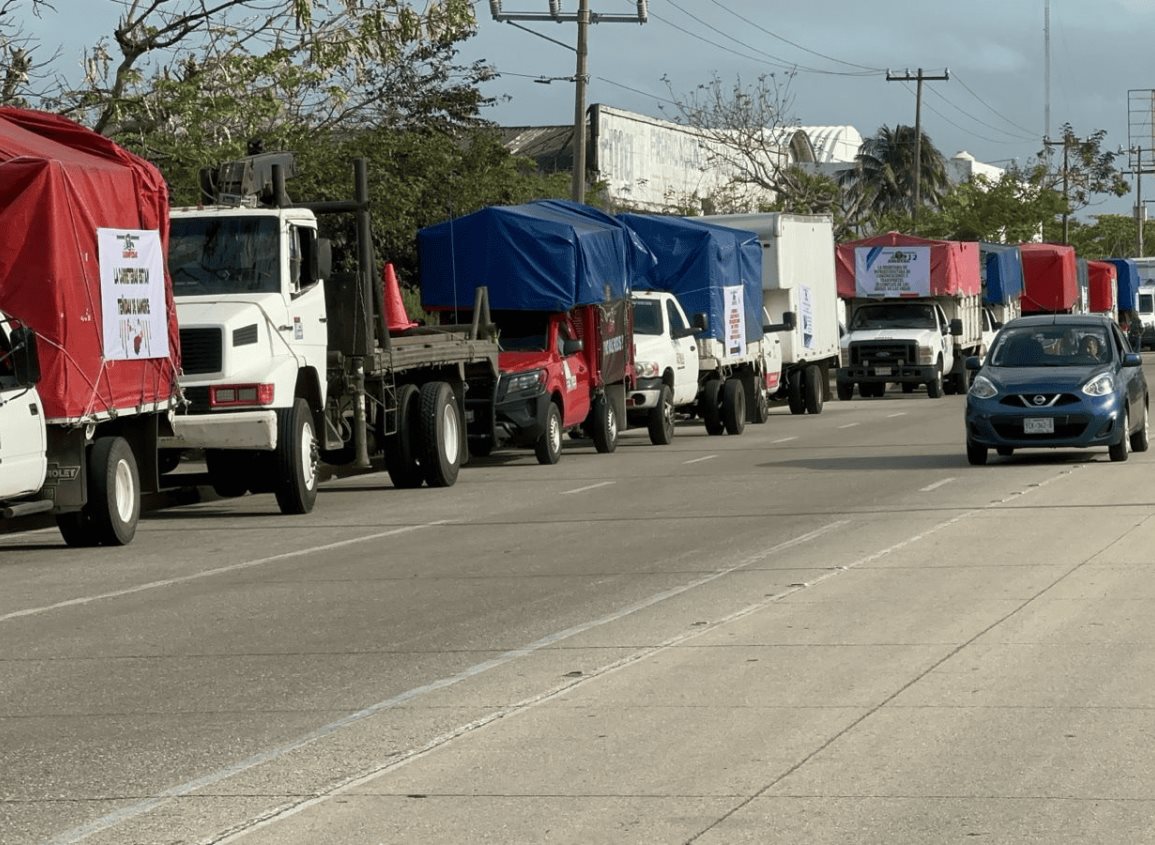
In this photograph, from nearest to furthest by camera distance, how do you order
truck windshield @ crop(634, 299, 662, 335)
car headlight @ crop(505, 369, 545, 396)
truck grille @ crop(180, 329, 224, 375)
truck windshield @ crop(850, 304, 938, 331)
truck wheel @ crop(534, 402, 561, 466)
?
truck grille @ crop(180, 329, 224, 375), car headlight @ crop(505, 369, 545, 396), truck wheel @ crop(534, 402, 561, 466), truck windshield @ crop(634, 299, 662, 335), truck windshield @ crop(850, 304, 938, 331)

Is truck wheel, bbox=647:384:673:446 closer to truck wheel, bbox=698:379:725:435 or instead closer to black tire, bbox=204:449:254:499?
truck wheel, bbox=698:379:725:435


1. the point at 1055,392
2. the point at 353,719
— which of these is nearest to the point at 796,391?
the point at 1055,392

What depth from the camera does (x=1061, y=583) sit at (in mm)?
12664

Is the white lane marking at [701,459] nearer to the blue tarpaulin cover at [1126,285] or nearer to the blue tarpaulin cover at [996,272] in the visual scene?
the blue tarpaulin cover at [996,272]

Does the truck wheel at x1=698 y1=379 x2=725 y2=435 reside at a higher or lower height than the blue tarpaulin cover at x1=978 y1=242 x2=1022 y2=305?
lower

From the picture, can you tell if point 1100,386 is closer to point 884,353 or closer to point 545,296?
point 545,296

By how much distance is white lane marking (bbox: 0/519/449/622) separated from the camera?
42.2 feet

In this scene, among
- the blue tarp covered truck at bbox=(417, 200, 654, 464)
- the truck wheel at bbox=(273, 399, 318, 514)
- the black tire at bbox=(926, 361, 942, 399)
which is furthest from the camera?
the black tire at bbox=(926, 361, 942, 399)

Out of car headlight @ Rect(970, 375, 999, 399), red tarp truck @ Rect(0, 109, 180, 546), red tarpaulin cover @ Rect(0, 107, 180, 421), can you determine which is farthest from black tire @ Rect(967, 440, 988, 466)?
red tarpaulin cover @ Rect(0, 107, 180, 421)

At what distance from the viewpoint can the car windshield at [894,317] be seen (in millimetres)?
45062

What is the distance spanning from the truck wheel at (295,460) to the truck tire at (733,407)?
1306 cm

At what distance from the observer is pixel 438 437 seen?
2227 centimetres

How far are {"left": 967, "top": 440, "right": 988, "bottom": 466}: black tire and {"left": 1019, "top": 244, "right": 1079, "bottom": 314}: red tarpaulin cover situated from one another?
34.2 meters

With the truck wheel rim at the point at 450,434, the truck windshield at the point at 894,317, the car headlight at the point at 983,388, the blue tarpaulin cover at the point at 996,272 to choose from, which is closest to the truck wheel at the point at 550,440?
the truck wheel rim at the point at 450,434
